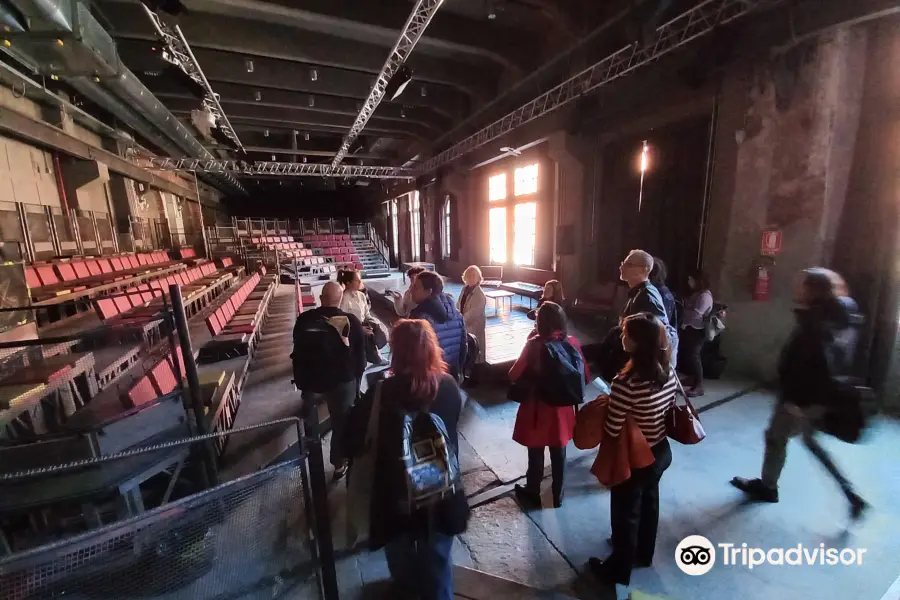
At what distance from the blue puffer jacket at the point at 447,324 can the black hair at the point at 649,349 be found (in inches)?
55.4

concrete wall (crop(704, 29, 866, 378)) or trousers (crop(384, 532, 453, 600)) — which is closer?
trousers (crop(384, 532, 453, 600))

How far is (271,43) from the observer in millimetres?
5898

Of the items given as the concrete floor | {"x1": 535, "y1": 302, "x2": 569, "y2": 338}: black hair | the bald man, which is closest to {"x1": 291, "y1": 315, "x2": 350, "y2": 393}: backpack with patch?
the bald man

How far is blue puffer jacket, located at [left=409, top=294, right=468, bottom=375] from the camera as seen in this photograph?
2809 millimetres

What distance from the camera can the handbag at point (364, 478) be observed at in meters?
1.47

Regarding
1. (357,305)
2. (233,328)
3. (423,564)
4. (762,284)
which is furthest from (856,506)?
(233,328)

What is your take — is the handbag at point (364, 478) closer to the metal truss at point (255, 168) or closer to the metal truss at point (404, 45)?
the metal truss at point (404, 45)

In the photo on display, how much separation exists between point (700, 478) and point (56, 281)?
815 cm

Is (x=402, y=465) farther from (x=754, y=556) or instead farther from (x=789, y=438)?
(x=789, y=438)

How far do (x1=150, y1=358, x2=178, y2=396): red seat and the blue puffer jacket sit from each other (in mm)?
2129


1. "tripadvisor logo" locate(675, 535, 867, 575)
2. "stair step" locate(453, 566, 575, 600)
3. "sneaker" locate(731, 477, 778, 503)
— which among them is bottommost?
"tripadvisor logo" locate(675, 535, 867, 575)

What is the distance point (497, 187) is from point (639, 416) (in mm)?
8650

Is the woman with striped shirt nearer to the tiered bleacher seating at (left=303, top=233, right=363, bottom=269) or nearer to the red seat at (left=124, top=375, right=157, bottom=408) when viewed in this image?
the red seat at (left=124, top=375, right=157, bottom=408)

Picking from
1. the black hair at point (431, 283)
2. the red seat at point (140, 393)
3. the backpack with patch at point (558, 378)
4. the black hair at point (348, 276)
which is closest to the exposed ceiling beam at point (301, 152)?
the black hair at point (348, 276)
